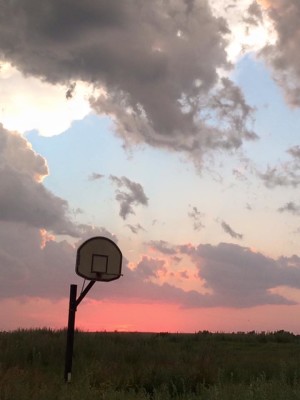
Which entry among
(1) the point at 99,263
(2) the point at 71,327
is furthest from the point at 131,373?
(1) the point at 99,263

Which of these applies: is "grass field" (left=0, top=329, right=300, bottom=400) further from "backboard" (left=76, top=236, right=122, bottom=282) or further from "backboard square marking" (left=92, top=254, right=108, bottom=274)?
"backboard square marking" (left=92, top=254, right=108, bottom=274)

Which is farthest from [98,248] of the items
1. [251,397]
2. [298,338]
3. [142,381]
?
[298,338]

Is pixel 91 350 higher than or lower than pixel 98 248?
lower

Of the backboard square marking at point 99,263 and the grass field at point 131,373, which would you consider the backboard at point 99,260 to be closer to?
the backboard square marking at point 99,263

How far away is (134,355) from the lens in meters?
19.8

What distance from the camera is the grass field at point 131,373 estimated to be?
10078 millimetres

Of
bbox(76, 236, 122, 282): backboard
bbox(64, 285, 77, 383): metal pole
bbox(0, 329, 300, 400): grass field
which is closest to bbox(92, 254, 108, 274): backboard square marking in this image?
bbox(76, 236, 122, 282): backboard

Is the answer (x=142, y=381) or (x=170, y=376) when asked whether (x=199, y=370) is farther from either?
(x=142, y=381)

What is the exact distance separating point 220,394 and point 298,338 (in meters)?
28.1

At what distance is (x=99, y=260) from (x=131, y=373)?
3.31 metres

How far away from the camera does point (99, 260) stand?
14.7 metres

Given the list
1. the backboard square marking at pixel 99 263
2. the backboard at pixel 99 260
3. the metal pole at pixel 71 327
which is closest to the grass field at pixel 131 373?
the metal pole at pixel 71 327

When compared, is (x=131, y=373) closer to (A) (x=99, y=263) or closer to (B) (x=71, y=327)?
(B) (x=71, y=327)

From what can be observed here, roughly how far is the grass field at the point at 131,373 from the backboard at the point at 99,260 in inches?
102
